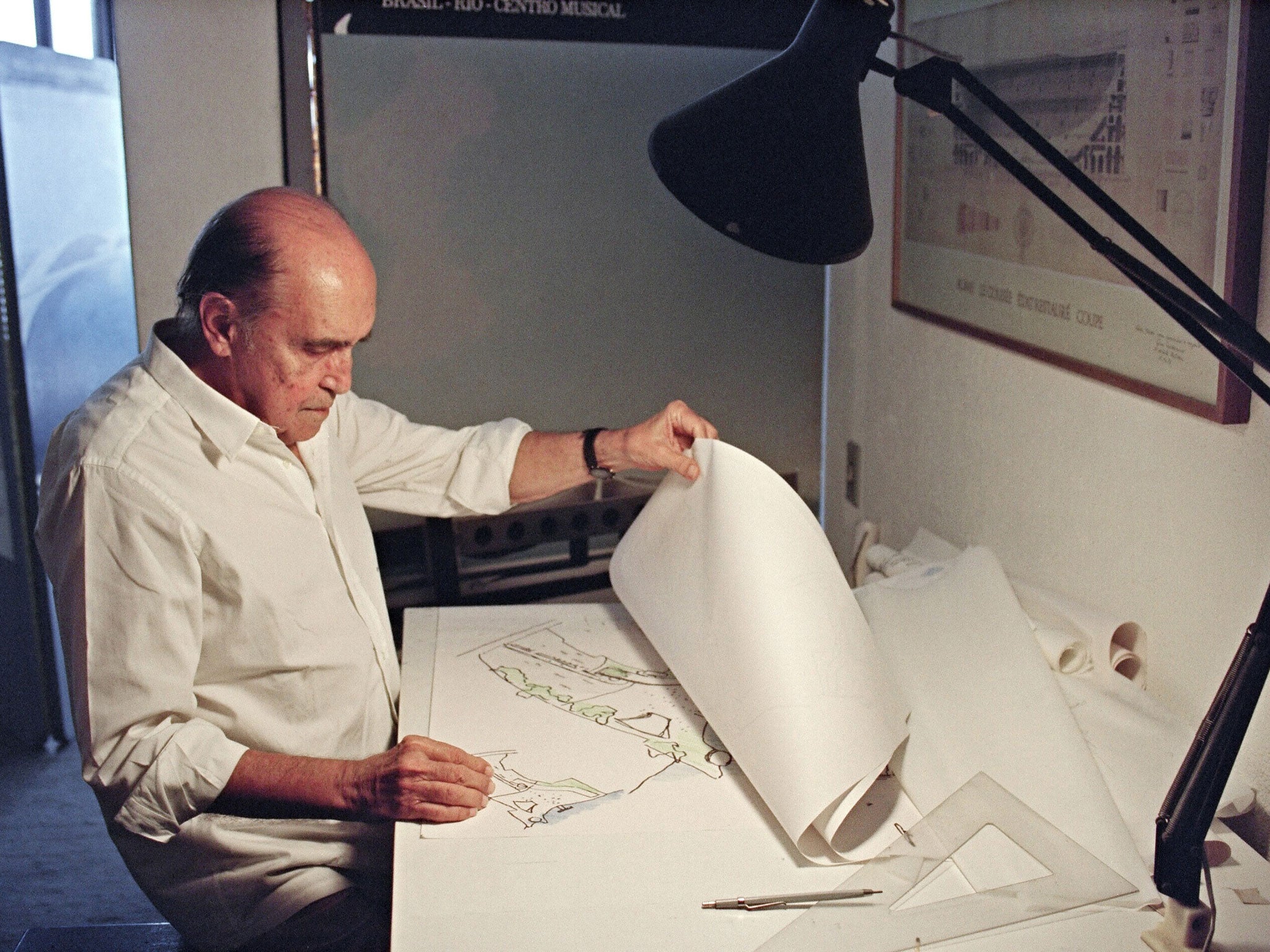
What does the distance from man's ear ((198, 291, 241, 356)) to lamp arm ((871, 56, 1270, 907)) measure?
2.56 feet

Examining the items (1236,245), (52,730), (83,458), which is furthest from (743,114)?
(52,730)

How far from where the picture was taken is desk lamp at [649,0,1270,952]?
871mm

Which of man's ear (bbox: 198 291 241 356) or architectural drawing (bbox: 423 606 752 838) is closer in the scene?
architectural drawing (bbox: 423 606 752 838)

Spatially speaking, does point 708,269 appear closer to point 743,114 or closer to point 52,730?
point 743,114

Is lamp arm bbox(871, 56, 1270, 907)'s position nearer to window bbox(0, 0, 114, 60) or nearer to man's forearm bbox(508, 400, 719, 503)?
man's forearm bbox(508, 400, 719, 503)

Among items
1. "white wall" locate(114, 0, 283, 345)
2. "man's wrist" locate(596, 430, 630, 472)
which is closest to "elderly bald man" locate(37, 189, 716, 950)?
"man's wrist" locate(596, 430, 630, 472)

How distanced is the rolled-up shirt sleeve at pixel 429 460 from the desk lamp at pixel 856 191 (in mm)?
624

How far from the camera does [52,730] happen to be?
2.63 metres

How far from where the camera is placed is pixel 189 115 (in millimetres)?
2006

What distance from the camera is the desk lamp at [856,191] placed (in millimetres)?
871

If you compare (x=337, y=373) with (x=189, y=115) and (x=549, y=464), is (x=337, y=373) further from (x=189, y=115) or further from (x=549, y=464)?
(x=189, y=115)

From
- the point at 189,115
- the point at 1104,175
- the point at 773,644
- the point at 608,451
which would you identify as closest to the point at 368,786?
the point at 773,644

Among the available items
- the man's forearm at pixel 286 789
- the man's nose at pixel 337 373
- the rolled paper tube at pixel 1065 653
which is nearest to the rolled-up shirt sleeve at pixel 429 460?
the man's nose at pixel 337 373

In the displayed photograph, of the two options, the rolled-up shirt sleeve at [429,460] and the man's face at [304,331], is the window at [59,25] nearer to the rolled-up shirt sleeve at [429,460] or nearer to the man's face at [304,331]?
the rolled-up shirt sleeve at [429,460]
